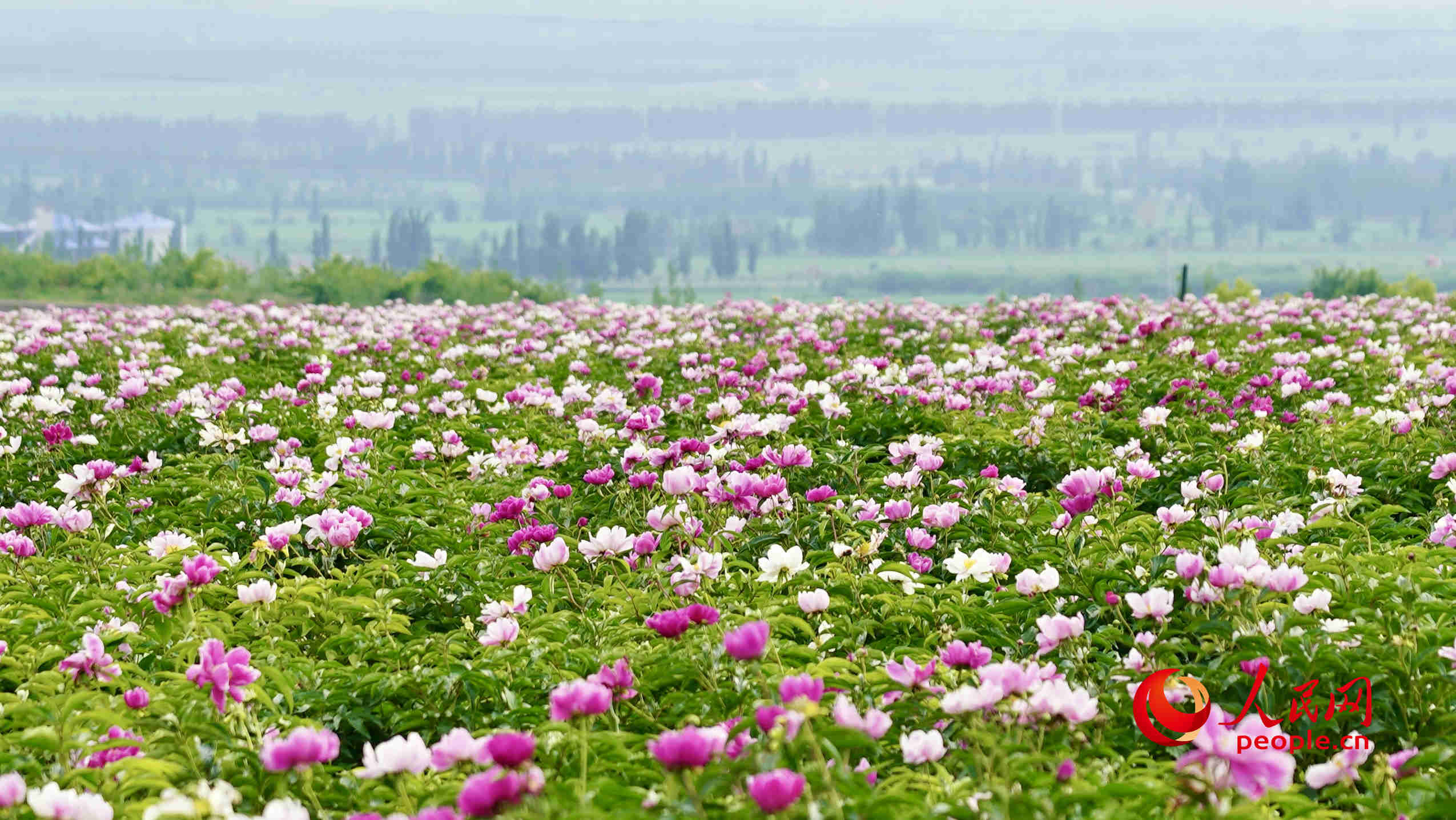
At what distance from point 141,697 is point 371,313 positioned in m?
12.9

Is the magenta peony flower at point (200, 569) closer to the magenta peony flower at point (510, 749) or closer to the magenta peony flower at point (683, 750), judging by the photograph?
the magenta peony flower at point (510, 749)

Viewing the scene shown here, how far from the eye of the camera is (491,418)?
27.0ft

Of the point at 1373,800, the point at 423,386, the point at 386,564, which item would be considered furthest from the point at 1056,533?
the point at 423,386

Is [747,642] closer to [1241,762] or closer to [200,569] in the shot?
[1241,762]

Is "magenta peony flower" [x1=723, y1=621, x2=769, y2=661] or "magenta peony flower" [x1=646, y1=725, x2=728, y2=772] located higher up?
"magenta peony flower" [x1=723, y1=621, x2=769, y2=661]

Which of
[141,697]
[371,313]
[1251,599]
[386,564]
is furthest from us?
[371,313]

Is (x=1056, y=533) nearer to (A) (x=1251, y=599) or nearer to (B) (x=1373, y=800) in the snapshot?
(A) (x=1251, y=599)

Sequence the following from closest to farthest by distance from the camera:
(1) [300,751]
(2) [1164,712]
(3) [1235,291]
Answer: (1) [300,751], (2) [1164,712], (3) [1235,291]

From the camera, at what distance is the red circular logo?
3188mm

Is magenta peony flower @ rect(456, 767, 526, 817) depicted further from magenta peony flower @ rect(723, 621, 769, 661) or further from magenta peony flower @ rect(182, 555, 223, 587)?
magenta peony flower @ rect(182, 555, 223, 587)

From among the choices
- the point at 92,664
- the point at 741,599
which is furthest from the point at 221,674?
the point at 741,599

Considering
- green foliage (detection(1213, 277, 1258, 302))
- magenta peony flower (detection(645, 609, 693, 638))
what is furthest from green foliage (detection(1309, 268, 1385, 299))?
magenta peony flower (detection(645, 609, 693, 638))

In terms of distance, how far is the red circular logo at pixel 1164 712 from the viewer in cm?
319

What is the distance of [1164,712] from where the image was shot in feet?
10.5
